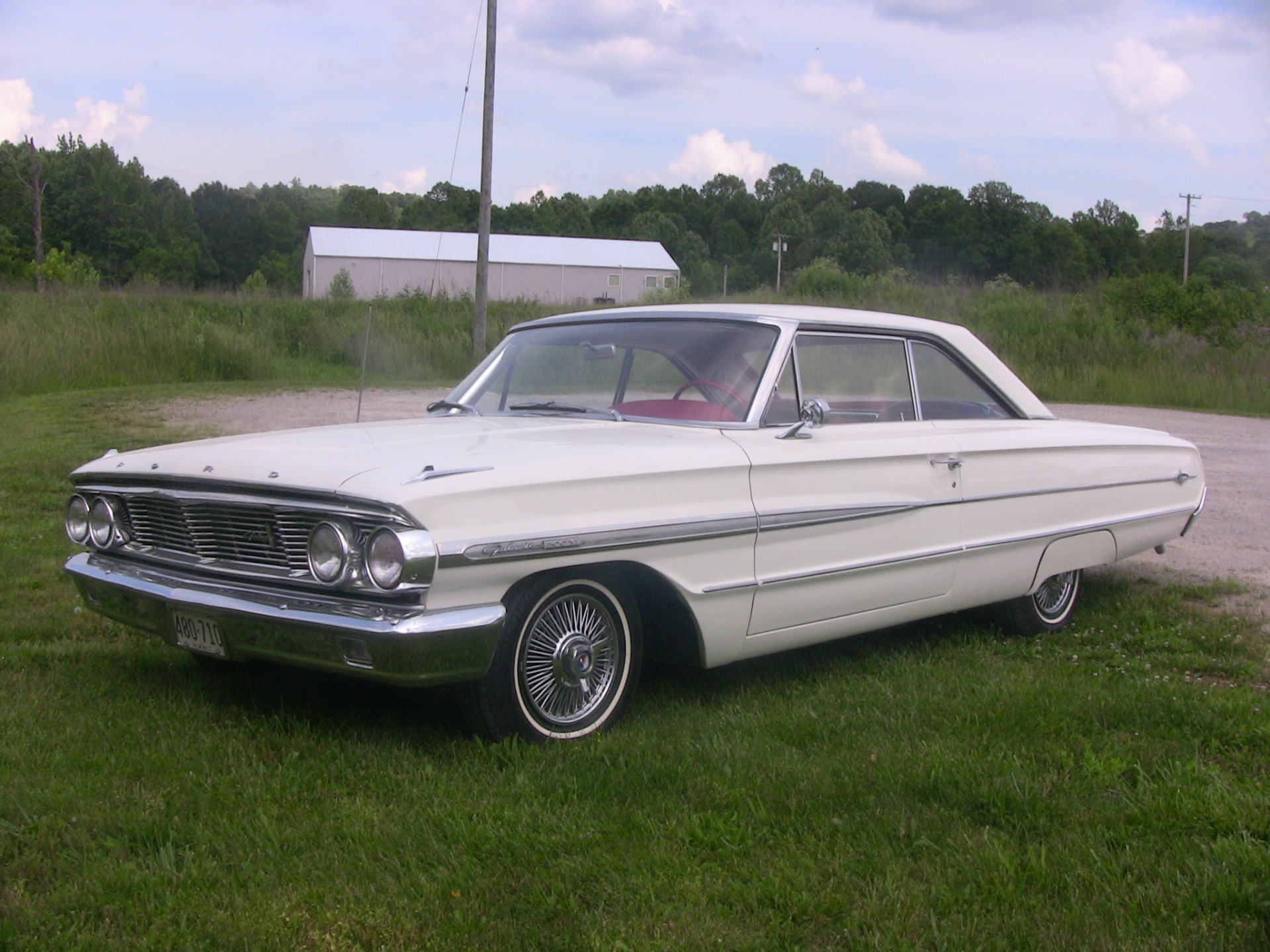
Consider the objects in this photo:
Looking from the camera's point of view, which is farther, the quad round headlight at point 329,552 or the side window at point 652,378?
the side window at point 652,378

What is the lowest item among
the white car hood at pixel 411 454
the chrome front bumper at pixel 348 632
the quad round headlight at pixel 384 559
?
the chrome front bumper at pixel 348 632

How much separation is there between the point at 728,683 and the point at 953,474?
126cm

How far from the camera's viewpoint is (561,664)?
3752 millimetres

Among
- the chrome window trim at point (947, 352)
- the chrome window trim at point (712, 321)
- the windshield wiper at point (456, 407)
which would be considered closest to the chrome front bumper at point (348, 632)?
the chrome window trim at point (712, 321)

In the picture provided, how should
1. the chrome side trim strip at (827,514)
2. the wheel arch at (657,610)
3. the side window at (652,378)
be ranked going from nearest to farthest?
the wheel arch at (657,610) < the chrome side trim strip at (827,514) < the side window at (652,378)

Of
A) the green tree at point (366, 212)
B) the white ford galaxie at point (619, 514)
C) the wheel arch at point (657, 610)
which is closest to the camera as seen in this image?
the white ford galaxie at point (619, 514)

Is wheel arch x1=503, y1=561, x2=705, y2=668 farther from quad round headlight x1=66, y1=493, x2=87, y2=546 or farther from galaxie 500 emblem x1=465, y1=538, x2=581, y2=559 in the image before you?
quad round headlight x1=66, y1=493, x2=87, y2=546

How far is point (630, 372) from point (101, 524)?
79.9 inches

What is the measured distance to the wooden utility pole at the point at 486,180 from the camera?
18266 mm

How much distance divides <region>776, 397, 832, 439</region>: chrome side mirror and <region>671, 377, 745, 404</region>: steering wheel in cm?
22

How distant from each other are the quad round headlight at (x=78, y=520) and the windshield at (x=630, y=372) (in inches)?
59.4

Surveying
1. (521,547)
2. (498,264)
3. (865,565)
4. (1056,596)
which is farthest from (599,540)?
(498,264)

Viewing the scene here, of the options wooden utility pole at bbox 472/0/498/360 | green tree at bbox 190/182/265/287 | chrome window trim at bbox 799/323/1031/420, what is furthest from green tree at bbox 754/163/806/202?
chrome window trim at bbox 799/323/1031/420

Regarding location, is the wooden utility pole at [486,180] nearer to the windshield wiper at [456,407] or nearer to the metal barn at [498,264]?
the windshield wiper at [456,407]
